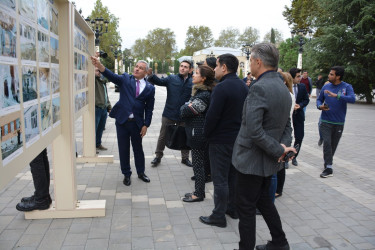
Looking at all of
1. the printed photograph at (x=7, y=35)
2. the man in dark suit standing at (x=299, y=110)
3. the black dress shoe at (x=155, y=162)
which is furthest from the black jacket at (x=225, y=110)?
the black dress shoe at (x=155, y=162)

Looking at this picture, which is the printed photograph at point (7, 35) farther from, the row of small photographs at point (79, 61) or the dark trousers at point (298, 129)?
the dark trousers at point (298, 129)

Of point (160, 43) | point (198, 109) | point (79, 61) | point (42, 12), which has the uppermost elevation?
point (160, 43)

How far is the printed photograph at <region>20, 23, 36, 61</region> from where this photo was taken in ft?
6.98

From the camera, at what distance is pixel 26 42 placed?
2.21 m

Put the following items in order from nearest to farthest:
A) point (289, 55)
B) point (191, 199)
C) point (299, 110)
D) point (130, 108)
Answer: point (191, 199) < point (130, 108) < point (299, 110) < point (289, 55)

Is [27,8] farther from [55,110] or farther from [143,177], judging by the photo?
[143,177]

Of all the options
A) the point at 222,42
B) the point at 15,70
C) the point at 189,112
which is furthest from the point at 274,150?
the point at 222,42

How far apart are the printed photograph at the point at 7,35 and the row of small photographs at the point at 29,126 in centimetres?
44

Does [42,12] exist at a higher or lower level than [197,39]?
lower

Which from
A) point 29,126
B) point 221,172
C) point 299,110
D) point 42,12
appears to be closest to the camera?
point 29,126

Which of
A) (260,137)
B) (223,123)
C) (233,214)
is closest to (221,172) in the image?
(223,123)

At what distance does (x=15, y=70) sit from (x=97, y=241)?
190cm

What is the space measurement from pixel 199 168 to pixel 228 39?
9053 centimetres

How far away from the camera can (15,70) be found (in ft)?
6.59
